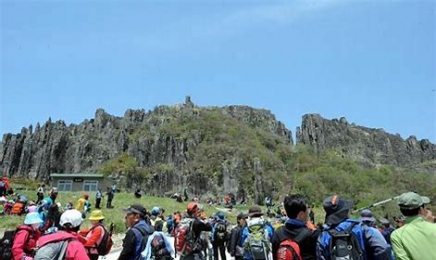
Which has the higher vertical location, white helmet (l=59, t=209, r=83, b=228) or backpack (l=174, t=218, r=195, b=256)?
→ white helmet (l=59, t=209, r=83, b=228)

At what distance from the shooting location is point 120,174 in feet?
289

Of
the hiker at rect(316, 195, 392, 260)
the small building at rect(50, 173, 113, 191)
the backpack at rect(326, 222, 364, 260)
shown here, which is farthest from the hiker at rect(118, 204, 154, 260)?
the small building at rect(50, 173, 113, 191)

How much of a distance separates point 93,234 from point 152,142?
95.1m

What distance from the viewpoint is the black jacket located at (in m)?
4.45

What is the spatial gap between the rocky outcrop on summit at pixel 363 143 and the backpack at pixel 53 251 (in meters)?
119

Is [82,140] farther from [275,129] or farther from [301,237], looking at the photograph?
[301,237]

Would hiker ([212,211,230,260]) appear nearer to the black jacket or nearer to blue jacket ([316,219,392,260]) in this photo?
the black jacket

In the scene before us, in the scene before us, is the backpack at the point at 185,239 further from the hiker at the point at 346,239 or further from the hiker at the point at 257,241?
the hiker at the point at 346,239

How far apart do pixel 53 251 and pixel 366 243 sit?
107 inches

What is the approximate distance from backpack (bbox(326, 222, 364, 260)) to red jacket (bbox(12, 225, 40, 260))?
4047mm

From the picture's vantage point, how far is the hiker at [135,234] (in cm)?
563

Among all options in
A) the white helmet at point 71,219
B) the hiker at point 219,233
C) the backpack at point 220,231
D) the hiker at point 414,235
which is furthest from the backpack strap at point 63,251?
the backpack at point 220,231

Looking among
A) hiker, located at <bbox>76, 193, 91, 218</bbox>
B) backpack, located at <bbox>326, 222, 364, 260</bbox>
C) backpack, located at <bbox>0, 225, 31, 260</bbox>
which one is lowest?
backpack, located at <bbox>0, 225, 31, 260</bbox>

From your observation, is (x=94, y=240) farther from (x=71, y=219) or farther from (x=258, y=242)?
(x=258, y=242)
